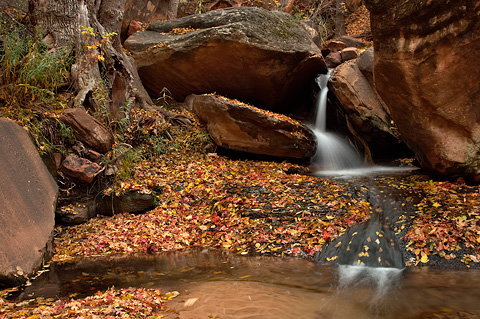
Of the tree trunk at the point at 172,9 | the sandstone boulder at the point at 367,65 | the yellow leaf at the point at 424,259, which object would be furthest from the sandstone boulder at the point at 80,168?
the tree trunk at the point at 172,9

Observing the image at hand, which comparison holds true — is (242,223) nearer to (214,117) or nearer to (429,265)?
(429,265)

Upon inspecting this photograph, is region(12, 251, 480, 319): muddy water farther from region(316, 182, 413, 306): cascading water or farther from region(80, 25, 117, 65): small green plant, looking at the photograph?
region(80, 25, 117, 65): small green plant

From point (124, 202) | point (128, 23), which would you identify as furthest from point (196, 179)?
point (128, 23)

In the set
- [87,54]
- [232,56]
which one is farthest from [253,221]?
[232,56]

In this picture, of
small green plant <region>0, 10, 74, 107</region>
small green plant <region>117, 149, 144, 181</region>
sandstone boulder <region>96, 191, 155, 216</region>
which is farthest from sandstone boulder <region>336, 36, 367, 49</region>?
sandstone boulder <region>96, 191, 155, 216</region>

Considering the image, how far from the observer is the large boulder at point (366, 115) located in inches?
381

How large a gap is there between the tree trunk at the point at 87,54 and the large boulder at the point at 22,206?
6.24 feet

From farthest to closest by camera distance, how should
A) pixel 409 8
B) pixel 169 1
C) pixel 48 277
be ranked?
pixel 169 1
pixel 409 8
pixel 48 277

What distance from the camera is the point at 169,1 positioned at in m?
14.9

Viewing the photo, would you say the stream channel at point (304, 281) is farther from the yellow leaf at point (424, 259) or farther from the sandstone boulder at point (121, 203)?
the sandstone boulder at point (121, 203)

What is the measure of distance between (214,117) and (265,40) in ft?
9.06

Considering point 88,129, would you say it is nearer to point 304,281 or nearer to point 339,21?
point 304,281

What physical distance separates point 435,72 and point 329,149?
182 inches

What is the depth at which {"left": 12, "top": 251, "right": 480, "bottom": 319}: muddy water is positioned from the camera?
3240 millimetres
